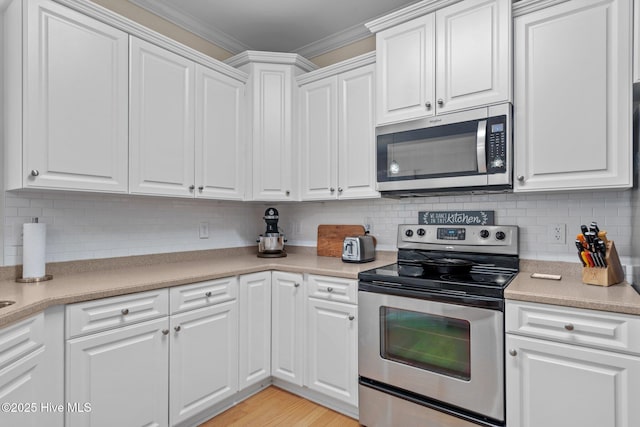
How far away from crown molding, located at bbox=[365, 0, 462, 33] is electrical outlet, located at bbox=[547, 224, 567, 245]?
4.63 feet

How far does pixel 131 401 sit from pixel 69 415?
26 centimetres

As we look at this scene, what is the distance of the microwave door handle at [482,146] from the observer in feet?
6.17

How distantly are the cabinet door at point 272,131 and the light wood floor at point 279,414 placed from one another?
143cm

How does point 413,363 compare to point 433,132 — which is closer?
point 413,363

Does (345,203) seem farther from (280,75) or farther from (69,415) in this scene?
(69,415)

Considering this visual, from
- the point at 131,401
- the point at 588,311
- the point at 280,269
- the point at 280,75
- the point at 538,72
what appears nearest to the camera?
the point at 588,311

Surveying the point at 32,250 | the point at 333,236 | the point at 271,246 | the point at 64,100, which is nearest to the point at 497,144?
the point at 333,236

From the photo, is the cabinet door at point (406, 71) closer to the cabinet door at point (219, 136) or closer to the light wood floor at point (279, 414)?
the cabinet door at point (219, 136)

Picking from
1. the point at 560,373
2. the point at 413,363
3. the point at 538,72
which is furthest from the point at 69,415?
the point at 538,72

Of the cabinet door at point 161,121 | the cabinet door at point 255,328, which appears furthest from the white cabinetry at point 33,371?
the cabinet door at point 255,328

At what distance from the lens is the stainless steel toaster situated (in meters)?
2.43

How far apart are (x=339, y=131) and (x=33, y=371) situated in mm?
2135

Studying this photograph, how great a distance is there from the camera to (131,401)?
66.6 inches

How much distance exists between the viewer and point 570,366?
1459 millimetres
